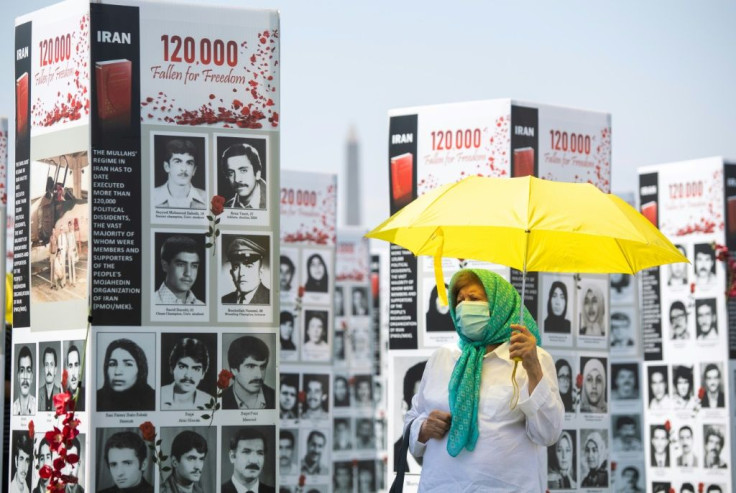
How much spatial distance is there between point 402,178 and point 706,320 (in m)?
3.77

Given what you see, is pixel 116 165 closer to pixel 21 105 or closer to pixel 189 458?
pixel 21 105

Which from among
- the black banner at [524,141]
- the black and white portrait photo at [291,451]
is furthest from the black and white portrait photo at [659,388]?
the black banner at [524,141]

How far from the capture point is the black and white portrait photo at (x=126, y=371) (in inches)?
246

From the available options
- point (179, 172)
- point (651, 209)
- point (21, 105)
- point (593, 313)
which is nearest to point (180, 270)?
point (179, 172)

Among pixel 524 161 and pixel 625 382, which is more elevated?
pixel 524 161

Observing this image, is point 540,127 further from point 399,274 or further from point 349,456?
point 349,456

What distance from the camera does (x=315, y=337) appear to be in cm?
1279

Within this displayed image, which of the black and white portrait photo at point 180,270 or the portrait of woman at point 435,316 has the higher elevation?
the black and white portrait photo at point 180,270

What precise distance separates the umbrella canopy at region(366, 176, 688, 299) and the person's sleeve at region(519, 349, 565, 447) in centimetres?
58

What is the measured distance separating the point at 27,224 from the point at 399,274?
3.00m

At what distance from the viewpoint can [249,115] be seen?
657 cm

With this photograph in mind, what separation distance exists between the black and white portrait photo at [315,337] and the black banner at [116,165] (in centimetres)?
649

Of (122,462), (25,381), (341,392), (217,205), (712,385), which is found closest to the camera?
(122,462)

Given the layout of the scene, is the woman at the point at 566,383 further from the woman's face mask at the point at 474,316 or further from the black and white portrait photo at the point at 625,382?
the black and white portrait photo at the point at 625,382
